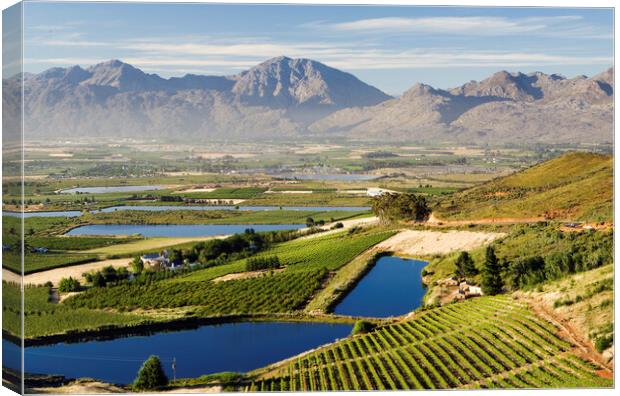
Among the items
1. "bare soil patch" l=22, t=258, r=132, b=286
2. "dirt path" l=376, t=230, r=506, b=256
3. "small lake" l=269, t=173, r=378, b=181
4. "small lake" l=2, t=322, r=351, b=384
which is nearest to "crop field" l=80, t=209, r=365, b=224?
"small lake" l=269, t=173, r=378, b=181

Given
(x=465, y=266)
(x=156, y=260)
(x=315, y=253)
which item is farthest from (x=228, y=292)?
(x=465, y=266)

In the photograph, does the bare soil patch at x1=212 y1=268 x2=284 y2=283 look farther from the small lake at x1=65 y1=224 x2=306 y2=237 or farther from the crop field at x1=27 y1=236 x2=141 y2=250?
the crop field at x1=27 y1=236 x2=141 y2=250

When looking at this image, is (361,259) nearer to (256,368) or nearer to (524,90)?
(256,368)

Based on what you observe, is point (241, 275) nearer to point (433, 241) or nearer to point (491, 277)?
point (433, 241)

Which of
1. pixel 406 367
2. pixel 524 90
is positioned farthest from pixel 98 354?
pixel 524 90

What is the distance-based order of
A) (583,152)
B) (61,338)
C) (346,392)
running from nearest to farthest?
(346,392)
(61,338)
(583,152)

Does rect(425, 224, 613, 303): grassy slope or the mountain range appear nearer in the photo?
rect(425, 224, 613, 303): grassy slope

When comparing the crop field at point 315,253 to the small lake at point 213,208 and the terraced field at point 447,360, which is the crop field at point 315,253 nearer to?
the small lake at point 213,208
